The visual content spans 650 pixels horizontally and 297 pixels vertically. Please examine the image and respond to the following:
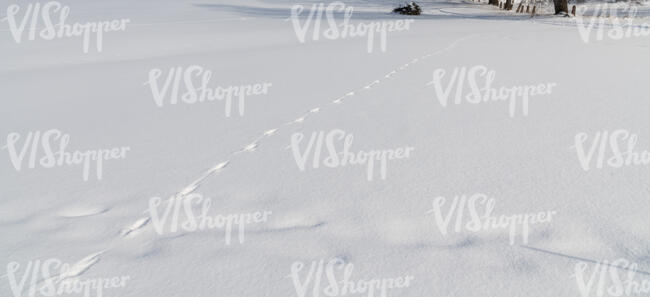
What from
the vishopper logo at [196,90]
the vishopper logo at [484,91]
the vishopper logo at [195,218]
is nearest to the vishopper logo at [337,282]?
the vishopper logo at [195,218]

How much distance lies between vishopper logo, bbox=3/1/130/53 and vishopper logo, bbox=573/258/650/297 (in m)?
10.1

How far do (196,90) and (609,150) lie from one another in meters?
4.17

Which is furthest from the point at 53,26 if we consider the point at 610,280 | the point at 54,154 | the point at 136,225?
the point at 610,280

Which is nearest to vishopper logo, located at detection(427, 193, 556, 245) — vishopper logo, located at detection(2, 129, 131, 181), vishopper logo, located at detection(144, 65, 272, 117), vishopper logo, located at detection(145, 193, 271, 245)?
vishopper logo, located at detection(145, 193, 271, 245)

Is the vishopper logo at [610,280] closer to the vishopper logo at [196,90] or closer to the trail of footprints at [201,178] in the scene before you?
the trail of footprints at [201,178]

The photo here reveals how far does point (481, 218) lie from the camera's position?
217 cm

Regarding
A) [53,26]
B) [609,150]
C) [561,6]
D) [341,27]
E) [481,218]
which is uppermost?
[561,6]

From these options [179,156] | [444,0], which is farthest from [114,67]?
[444,0]

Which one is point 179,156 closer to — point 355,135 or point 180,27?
point 355,135

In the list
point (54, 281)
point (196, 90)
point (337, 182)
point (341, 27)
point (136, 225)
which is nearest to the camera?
point (54, 281)

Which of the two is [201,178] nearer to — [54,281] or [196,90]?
[54,281]

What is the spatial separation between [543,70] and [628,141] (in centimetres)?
277

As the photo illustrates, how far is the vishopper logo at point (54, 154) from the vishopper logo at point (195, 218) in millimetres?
783

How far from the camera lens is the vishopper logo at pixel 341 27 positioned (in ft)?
33.8
